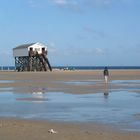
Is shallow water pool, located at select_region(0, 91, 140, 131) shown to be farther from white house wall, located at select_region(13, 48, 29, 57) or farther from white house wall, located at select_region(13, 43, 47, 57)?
white house wall, located at select_region(13, 48, 29, 57)

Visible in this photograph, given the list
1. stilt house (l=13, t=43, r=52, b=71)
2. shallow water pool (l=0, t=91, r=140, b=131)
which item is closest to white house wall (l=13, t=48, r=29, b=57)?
stilt house (l=13, t=43, r=52, b=71)

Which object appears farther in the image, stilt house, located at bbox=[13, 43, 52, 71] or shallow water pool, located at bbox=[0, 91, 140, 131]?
stilt house, located at bbox=[13, 43, 52, 71]

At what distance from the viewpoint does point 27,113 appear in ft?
54.7

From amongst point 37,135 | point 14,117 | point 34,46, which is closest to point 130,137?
point 37,135

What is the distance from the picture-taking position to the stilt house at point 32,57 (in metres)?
86.1

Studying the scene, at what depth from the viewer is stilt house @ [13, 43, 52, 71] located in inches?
3391

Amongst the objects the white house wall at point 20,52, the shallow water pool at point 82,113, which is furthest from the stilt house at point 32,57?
the shallow water pool at point 82,113

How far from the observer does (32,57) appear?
87.2 meters

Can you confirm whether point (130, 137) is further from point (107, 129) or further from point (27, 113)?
point (27, 113)

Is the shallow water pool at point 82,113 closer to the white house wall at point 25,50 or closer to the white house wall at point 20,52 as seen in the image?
the white house wall at point 25,50

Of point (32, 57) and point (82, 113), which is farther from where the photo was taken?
point (32, 57)

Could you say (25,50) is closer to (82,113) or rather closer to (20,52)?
(20,52)

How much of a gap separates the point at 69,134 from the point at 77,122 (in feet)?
8.14

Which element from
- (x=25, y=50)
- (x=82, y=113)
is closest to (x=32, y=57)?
(x=25, y=50)
